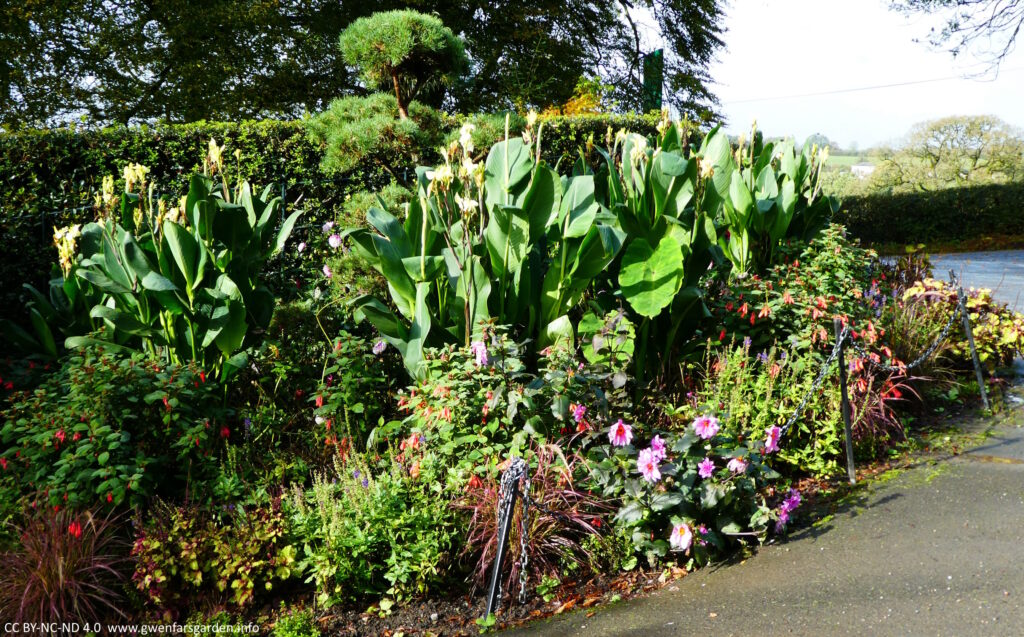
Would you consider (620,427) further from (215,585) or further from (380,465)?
(215,585)

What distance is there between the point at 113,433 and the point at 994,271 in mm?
11464

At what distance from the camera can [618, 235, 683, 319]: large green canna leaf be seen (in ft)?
12.3

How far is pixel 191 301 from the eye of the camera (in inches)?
150

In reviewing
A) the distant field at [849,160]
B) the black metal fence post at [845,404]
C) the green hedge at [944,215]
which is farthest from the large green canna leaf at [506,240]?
the distant field at [849,160]

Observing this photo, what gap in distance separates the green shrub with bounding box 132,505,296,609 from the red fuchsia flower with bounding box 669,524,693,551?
138 centimetres

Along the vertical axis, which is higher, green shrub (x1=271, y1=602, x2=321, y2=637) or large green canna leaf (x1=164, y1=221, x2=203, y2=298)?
large green canna leaf (x1=164, y1=221, x2=203, y2=298)

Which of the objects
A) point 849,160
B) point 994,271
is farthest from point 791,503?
point 849,160

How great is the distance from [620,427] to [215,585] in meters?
1.63

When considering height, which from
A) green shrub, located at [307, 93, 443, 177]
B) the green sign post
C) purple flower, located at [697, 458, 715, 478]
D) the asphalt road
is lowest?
the asphalt road

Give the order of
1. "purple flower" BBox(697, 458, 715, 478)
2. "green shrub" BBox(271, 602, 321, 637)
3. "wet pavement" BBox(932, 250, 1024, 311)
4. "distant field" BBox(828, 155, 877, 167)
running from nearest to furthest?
"green shrub" BBox(271, 602, 321, 637)
"purple flower" BBox(697, 458, 715, 478)
"wet pavement" BBox(932, 250, 1024, 311)
"distant field" BBox(828, 155, 877, 167)

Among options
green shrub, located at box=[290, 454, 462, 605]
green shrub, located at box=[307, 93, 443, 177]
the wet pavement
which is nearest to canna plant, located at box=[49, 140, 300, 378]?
green shrub, located at box=[307, 93, 443, 177]

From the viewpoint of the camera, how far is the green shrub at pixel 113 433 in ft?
9.94

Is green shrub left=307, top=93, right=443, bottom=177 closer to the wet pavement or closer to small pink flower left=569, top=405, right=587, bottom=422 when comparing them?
small pink flower left=569, top=405, right=587, bottom=422

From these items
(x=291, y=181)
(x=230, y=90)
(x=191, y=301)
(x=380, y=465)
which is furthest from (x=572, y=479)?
(x=230, y=90)
